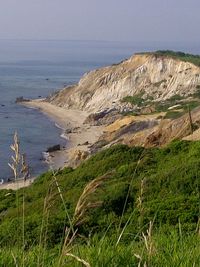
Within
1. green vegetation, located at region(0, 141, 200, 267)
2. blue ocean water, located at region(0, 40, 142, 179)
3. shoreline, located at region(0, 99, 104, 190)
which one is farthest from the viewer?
blue ocean water, located at region(0, 40, 142, 179)

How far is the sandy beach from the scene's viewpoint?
43.7m

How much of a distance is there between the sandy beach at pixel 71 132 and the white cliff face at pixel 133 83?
3109 mm

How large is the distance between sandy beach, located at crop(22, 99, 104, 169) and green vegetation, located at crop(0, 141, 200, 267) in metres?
17.6

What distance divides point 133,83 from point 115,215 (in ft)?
231

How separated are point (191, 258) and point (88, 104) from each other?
78.6m

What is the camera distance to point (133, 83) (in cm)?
8175

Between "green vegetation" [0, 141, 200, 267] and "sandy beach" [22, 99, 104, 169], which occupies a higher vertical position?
"green vegetation" [0, 141, 200, 267]

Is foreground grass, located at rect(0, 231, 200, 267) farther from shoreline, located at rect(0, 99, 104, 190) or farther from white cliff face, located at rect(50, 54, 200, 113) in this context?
white cliff face, located at rect(50, 54, 200, 113)

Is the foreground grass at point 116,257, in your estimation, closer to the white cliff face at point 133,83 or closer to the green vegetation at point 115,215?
the green vegetation at point 115,215

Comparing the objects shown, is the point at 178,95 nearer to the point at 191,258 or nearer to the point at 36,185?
the point at 36,185

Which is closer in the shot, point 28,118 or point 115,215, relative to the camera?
point 115,215

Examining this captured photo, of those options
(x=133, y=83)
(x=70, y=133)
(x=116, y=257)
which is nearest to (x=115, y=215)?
(x=116, y=257)

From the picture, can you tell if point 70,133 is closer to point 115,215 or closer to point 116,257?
point 115,215

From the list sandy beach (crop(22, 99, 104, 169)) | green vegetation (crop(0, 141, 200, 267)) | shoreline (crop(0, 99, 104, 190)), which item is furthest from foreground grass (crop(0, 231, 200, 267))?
sandy beach (crop(22, 99, 104, 169))
